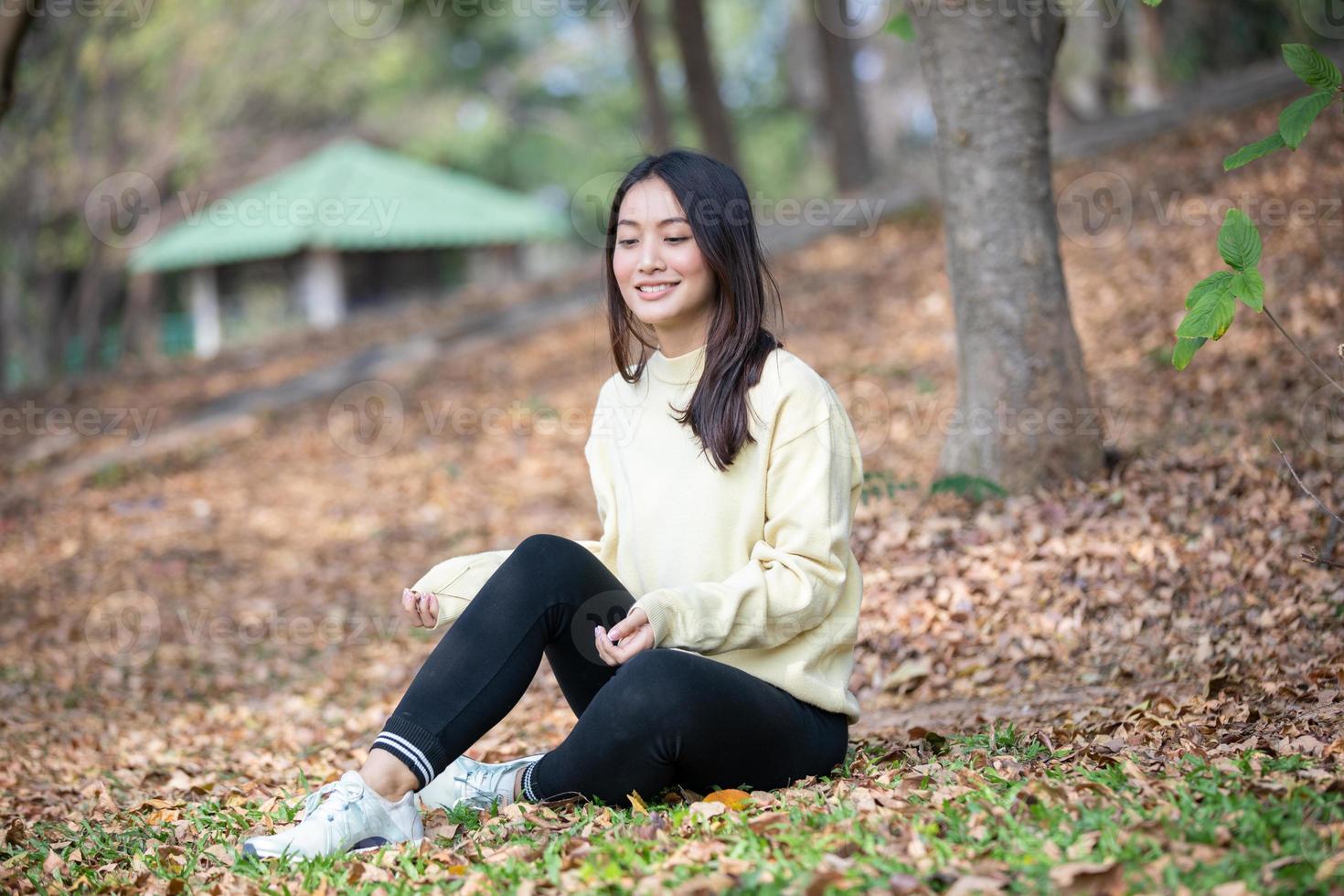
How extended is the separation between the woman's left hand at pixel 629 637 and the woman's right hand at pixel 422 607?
1.61 feet

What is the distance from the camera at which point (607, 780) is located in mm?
2682

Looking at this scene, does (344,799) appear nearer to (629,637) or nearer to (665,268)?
(629,637)

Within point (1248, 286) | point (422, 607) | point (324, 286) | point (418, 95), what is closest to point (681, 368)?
Answer: point (422, 607)

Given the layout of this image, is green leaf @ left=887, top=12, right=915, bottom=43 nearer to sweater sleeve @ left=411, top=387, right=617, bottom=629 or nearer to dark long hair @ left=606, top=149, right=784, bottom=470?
dark long hair @ left=606, top=149, right=784, bottom=470

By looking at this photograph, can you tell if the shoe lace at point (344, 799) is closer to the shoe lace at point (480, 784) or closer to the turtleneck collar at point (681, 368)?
the shoe lace at point (480, 784)

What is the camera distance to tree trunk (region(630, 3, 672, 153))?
1353 centimetres

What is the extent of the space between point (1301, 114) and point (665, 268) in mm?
1528

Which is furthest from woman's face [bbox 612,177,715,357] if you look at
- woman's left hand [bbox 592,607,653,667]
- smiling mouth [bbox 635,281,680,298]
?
woman's left hand [bbox 592,607,653,667]

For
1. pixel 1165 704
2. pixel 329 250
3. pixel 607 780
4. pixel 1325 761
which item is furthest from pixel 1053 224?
pixel 329 250

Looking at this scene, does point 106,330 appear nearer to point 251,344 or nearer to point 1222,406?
point 251,344

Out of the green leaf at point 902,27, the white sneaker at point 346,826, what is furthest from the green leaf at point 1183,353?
the green leaf at point 902,27

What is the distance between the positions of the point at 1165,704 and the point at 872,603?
1.50 m

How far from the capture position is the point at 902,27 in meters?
5.20

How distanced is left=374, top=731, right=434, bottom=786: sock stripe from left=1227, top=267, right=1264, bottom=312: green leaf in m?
2.17
